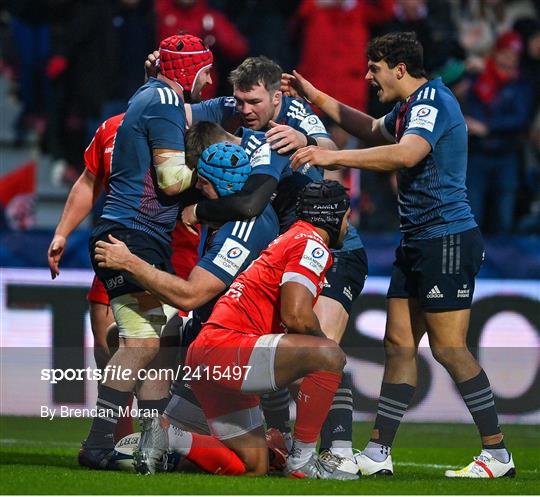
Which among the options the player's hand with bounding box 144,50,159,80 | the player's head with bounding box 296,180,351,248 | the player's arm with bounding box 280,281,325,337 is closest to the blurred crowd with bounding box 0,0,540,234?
the player's hand with bounding box 144,50,159,80

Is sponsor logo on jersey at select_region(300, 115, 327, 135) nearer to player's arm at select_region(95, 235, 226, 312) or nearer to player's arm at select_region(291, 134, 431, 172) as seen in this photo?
player's arm at select_region(291, 134, 431, 172)

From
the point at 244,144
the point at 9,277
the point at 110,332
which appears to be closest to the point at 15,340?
the point at 9,277

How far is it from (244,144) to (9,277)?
4.17 meters

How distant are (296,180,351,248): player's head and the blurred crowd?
4995 millimetres

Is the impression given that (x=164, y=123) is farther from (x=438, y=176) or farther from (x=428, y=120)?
(x=438, y=176)

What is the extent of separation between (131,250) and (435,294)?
5.41ft

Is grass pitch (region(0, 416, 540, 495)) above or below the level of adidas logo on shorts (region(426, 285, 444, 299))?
below

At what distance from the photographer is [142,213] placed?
7.13m

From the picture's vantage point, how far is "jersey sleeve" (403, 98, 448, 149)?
6988 mm

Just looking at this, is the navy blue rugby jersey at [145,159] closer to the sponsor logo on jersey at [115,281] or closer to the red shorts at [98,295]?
the sponsor logo on jersey at [115,281]

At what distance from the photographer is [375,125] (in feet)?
25.5

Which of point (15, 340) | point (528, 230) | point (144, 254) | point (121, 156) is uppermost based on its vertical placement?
point (121, 156)

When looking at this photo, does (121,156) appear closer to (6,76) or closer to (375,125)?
(375,125)

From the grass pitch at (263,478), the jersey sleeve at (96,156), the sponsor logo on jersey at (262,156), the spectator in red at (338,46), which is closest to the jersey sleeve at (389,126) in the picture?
the sponsor logo on jersey at (262,156)
